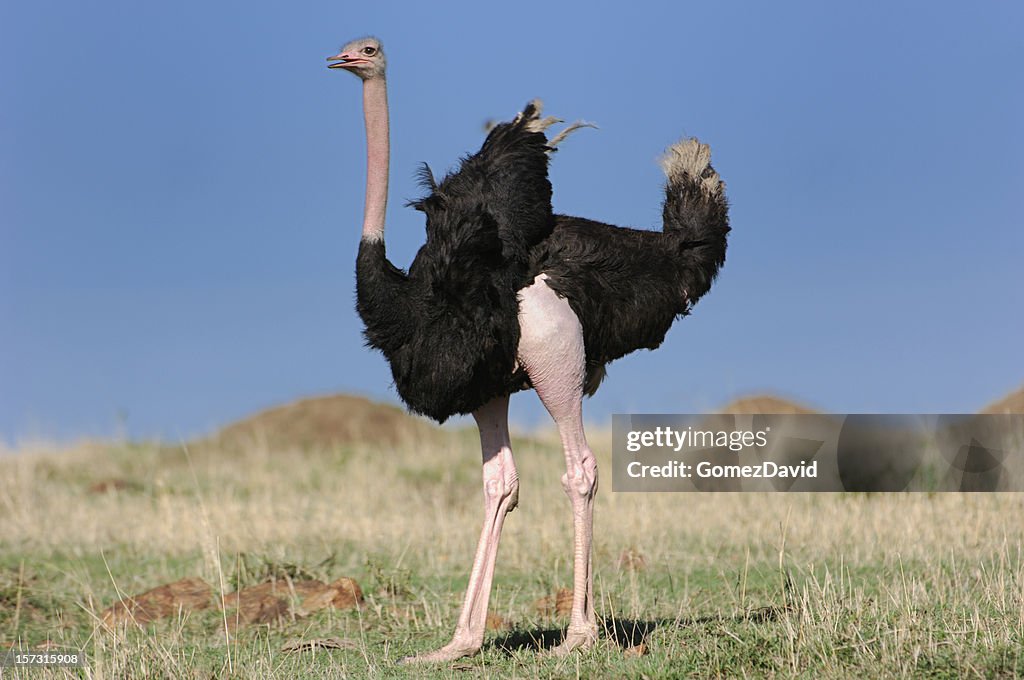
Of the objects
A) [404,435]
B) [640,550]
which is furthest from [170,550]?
[404,435]

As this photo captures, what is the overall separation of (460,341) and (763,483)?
720 centimetres

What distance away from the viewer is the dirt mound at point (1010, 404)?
1630cm

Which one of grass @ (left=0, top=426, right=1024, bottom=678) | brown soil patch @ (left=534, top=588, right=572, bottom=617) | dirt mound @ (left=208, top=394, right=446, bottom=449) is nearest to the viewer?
grass @ (left=0, top=426, right=1024, bottom=678)

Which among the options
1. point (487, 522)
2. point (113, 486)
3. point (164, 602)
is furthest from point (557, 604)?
point (113, 486)

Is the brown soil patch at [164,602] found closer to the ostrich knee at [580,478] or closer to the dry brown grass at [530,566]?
the dry brown grass at [530,566]

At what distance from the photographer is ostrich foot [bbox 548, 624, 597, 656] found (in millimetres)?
6652

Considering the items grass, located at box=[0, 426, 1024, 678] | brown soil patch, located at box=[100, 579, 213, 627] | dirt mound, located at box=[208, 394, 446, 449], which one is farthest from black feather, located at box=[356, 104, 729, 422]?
dirt mound, located at box=[208, 394, 446, 449]

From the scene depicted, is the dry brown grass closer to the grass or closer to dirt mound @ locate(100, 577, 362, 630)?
the grass

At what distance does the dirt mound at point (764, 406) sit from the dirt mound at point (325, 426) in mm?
4329

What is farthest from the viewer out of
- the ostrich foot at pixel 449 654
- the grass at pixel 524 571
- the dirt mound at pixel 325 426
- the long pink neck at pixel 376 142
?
the dirt mound at pixel 325 426

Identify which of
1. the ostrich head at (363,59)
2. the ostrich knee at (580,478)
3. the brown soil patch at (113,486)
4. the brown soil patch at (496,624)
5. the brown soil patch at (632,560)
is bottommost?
the brown soil patch at (496,624)

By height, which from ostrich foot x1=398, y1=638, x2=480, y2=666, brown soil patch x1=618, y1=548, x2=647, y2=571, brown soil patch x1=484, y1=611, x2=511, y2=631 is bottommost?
ostrich foot x1=398, y1=638, x2=480, y2=666

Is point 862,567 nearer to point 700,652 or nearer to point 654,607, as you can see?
point 654,607

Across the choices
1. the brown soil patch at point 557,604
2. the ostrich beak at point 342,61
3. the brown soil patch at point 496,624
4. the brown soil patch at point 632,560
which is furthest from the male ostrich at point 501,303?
the brown soil patch at point 632,560
